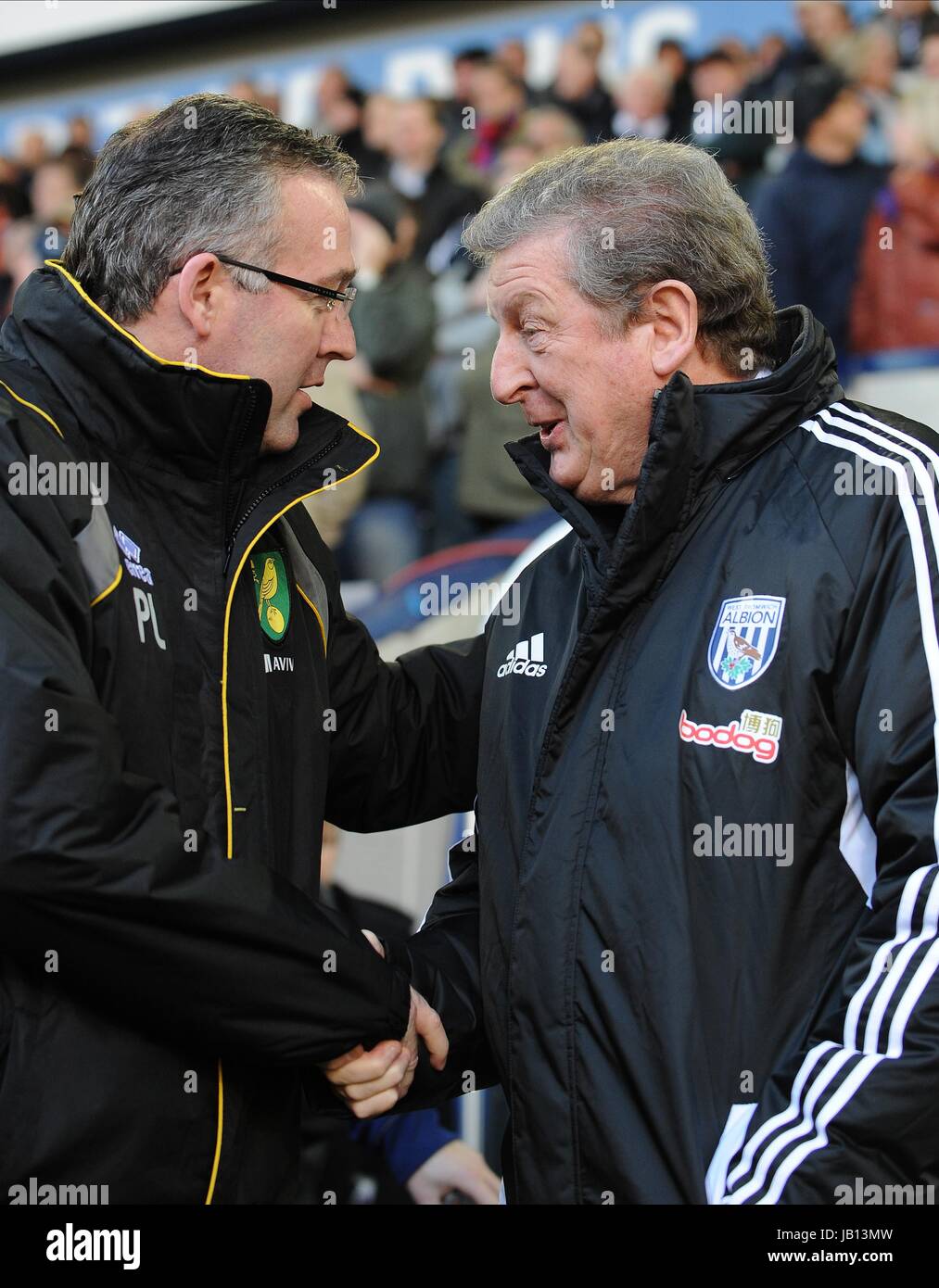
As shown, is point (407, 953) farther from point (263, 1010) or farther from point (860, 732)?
point (860, 732)

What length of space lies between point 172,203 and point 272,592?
0.65 meters

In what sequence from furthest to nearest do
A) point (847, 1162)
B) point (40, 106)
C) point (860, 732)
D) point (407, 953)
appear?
point (40, 106)
point (407, 953)
point (860, 732)
point (847, 1162)

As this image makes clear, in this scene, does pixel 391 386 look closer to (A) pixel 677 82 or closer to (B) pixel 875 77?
(A) pixel 677 82

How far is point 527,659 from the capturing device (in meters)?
2.35

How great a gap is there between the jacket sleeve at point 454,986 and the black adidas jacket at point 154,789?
206 millimetres

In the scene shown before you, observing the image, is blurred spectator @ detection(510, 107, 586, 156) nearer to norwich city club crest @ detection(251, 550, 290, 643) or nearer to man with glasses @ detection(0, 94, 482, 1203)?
man with glasses @ detection(0, 94, 482, 1203)

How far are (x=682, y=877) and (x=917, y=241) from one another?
11.8 feet

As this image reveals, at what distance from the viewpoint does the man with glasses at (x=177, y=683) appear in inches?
75.4

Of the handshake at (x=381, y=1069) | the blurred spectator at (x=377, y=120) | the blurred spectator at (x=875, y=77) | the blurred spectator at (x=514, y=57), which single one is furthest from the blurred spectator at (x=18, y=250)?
the handshake at (x=381, y=1069)

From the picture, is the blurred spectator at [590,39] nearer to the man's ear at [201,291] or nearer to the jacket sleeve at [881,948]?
the man's ear at [201,291]

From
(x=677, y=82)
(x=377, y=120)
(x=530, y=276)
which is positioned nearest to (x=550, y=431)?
(x=530, y=276)

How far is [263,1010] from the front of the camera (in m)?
2.01
